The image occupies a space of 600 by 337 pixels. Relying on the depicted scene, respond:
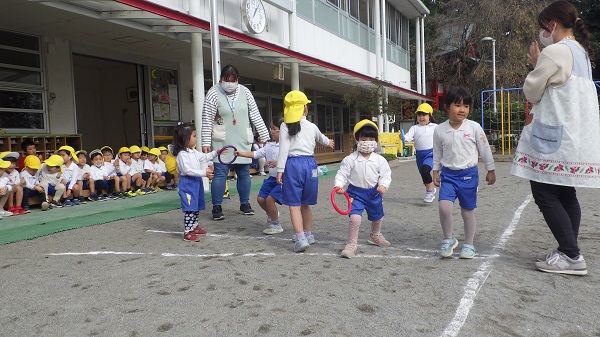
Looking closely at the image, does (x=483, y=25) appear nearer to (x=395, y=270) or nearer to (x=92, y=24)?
(x=92, y=24)

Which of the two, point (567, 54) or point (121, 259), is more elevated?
point (567, 54)

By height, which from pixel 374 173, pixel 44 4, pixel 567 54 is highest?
pixel 44 4

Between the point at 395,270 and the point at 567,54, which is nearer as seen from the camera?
the point at 567,54

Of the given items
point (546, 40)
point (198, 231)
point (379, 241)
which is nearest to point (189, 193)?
point (198, 231)

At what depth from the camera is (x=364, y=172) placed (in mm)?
4637

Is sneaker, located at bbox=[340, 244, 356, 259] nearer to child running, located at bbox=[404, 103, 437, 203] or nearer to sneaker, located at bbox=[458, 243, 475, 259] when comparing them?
sneaker, located at bbox=[458, 243, 475, 259]

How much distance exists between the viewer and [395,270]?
3.97 meters

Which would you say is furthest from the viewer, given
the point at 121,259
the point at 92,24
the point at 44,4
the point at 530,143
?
the point at 92,24

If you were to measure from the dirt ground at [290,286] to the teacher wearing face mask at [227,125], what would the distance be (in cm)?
87

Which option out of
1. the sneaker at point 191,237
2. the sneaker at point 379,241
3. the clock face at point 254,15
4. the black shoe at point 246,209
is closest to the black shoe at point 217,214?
the black shoe at point 246,209

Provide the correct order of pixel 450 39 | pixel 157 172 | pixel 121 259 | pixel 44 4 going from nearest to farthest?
pixel 121 259
pixel 44 4
pixel 157 172
pixel 450 39

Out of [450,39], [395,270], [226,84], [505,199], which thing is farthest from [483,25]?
[395,270]

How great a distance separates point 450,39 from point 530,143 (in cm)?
2726

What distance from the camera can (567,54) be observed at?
12.1 ft
